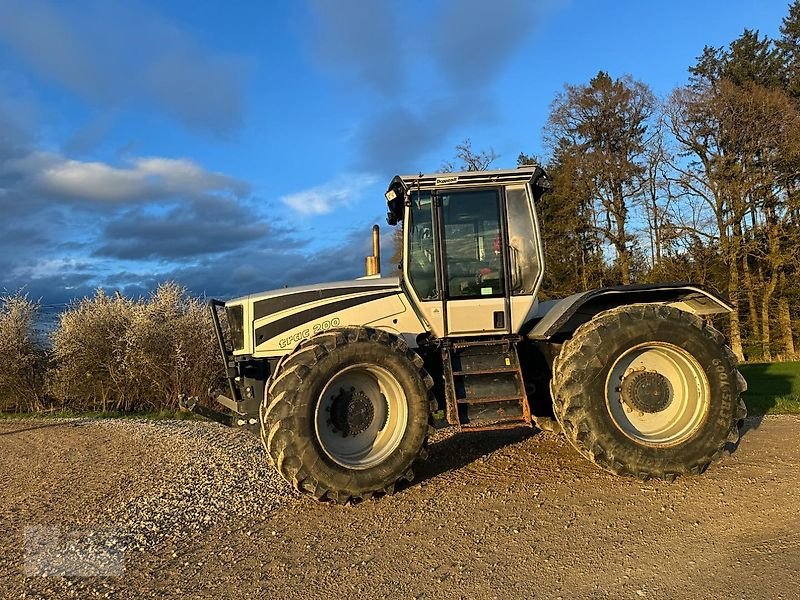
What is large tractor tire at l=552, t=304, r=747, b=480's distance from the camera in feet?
18.4

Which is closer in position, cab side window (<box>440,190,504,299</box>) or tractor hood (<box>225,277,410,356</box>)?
tractor hood (<box>225,277,410,356</box>)

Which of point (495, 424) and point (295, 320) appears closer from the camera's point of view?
point (495, 424)

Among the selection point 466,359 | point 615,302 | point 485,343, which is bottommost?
point 466,359

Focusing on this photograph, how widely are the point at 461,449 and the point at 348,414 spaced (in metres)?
2.13

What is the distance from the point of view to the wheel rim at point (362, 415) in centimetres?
555

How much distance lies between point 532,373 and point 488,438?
1527mm

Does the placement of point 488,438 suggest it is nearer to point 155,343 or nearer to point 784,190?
point 155,343

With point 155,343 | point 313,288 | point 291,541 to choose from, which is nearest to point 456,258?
point 313,288

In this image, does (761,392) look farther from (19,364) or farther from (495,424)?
(19,364)

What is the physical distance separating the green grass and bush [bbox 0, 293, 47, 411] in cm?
1497

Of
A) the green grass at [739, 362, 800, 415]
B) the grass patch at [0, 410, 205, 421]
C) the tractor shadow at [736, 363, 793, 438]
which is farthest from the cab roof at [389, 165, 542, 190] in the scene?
the grass patch at [0, 410, 205, 421]

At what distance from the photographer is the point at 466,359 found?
631 cm

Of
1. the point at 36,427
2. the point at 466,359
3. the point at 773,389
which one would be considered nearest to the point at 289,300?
the point at 466,359

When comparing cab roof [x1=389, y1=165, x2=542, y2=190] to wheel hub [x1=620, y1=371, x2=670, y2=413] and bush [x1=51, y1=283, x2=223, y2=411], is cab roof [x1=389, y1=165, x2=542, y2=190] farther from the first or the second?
bush [x1=51, y1=283, x2=223, y2=411]
